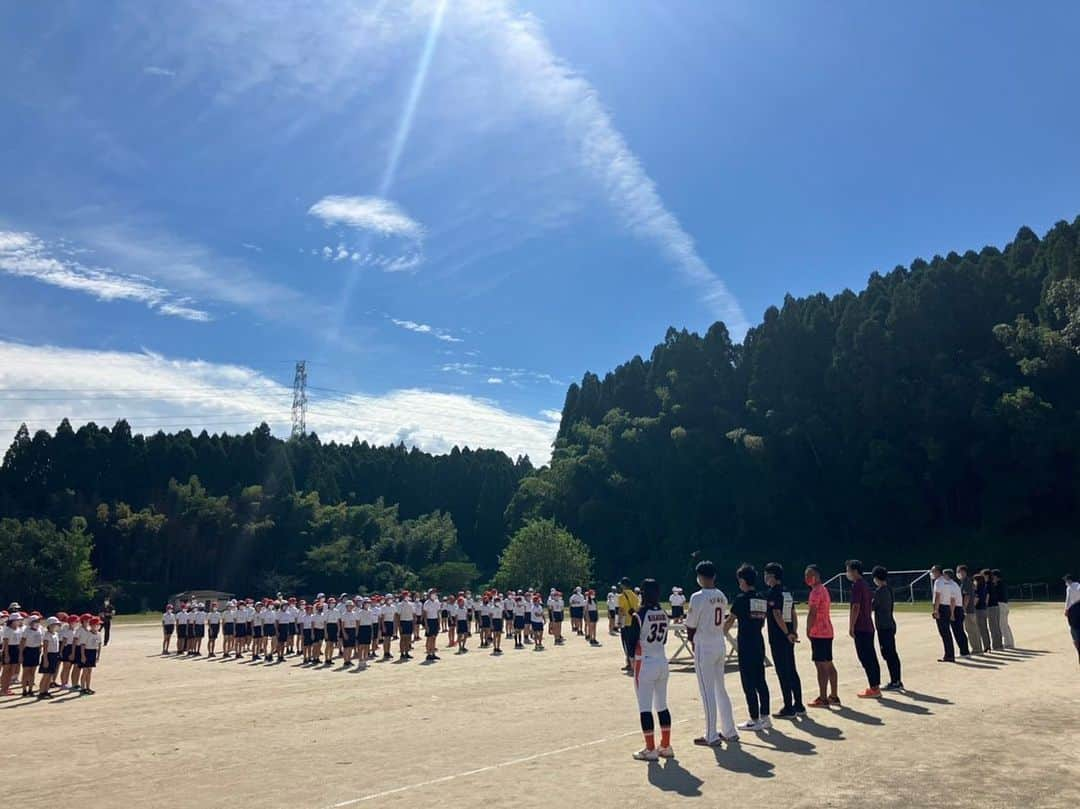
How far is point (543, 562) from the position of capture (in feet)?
190

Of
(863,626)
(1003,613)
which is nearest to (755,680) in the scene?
(863,626)

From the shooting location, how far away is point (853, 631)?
12.6m

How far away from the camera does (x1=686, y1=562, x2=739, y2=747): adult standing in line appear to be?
9.86 m

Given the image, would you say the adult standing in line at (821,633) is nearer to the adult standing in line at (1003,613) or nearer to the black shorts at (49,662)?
the adult standing in line at (1003,613)

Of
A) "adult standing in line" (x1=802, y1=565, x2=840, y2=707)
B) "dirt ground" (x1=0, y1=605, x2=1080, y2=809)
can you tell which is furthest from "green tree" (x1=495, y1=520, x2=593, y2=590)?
"adult standing in line" (x1=802, y1=565, x2=840, y2=707)

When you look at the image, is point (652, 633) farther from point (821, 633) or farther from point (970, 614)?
point (970, 614)

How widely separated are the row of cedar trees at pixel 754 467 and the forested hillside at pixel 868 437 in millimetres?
163

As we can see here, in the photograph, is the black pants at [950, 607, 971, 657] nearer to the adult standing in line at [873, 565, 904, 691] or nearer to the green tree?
the adult standing in line at [873, 565, 904, 691]

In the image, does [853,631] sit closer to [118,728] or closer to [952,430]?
[118,728]

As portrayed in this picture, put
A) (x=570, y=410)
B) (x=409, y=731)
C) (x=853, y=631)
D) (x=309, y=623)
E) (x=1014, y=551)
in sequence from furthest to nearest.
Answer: (x=570, y=410), (x=1014, y=551), (x=309, y=623), (x=853, y=631), (x=409, y=731)

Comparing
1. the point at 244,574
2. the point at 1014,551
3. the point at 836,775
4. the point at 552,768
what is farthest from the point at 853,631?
the point at 244,574

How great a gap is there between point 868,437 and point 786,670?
52156 millimetres

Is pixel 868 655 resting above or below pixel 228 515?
below

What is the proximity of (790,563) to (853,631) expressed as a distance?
5177 centimetres
